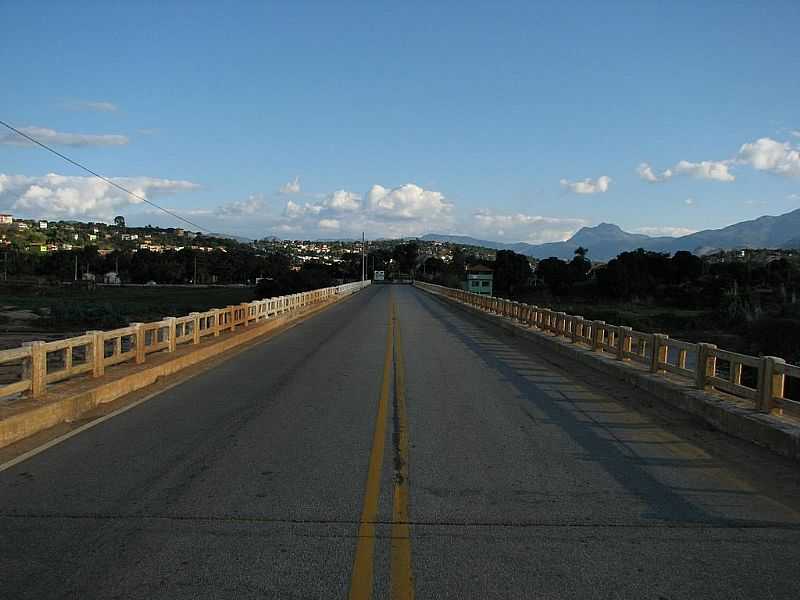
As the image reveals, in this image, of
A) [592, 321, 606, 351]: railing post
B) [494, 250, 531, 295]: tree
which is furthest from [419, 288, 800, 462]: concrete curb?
[494, 250, 531, 295]: tree

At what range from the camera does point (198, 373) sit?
625 inches

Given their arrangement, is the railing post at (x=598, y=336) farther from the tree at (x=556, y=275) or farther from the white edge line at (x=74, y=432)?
the tree at (x=556, y=275)

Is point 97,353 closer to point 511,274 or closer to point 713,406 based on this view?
point 713,406

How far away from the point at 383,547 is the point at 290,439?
13.0 ft

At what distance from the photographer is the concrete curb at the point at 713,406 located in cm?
895

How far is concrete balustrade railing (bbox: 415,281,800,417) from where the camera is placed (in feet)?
32.3

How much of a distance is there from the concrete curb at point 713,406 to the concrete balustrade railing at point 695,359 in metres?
0.18

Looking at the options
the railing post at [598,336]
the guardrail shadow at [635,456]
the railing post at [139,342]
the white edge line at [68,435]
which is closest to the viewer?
the guardrail shadow at [635,456]

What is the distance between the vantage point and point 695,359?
16750 millimetres

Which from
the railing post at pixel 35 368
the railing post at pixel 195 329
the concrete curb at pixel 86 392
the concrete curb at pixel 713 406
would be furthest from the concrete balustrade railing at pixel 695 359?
the railing post at pixel 195 329

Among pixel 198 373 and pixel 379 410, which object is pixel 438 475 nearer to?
pixel 379 410

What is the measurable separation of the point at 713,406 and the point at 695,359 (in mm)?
6379

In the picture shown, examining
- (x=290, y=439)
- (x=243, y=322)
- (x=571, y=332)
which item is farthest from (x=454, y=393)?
(x=243, y=322)

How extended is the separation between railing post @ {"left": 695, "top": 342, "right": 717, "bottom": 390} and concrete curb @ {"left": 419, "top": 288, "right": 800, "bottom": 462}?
0.16 m
